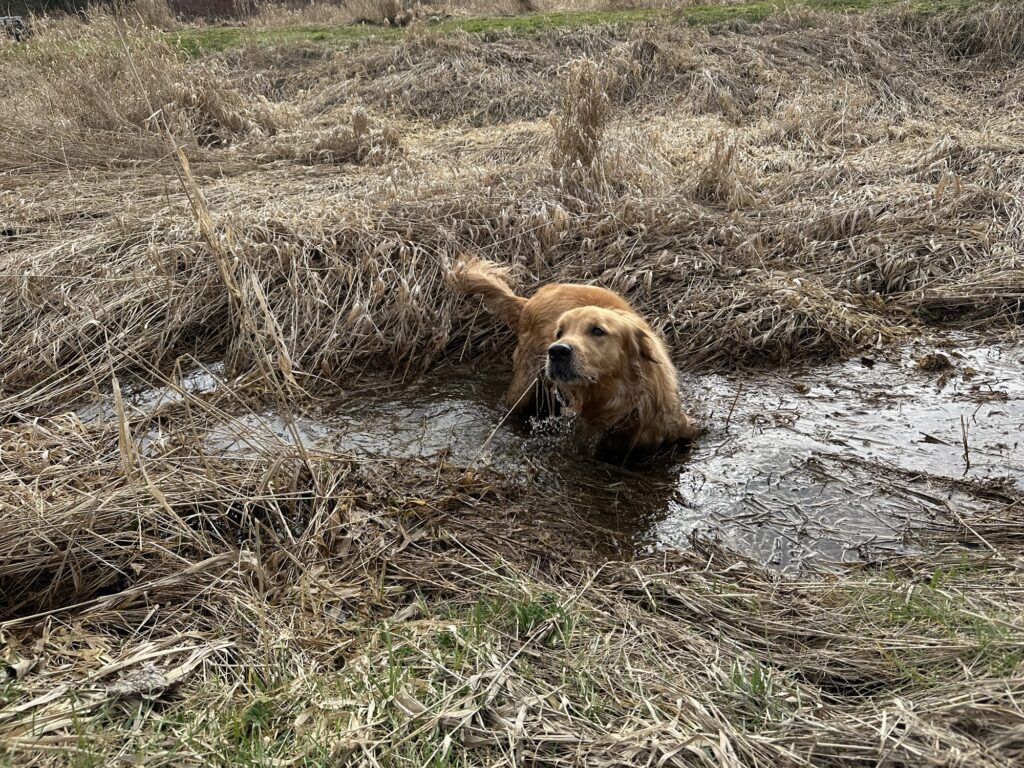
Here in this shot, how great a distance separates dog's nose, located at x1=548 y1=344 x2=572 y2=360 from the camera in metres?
3.70

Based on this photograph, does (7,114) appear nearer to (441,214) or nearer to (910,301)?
Result: (441,214)

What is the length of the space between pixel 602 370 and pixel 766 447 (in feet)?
3.02

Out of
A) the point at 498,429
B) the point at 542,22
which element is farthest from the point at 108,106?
the point at 542,22

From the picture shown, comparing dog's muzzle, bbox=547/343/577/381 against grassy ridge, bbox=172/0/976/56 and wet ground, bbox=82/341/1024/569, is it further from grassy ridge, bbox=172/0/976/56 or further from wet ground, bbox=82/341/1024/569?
grassy ridge, bbox=172/0/976/56

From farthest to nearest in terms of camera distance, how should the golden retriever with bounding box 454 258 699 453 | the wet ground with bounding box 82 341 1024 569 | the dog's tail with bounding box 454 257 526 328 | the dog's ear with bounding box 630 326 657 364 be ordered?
the dog's tail with bounding box 454 257 526 328, the dog's ear with bounding box 630 326 657 364, the golden retriever with bounding box 454 258 699 453, the wet ground with bounding box 82 341 1024 569

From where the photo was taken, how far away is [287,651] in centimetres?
241

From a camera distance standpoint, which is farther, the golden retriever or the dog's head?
the golden retriever

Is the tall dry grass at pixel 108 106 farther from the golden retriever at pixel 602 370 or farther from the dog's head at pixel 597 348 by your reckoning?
the dog's head at pixel 597 348

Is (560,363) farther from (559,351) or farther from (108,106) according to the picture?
(108,106)

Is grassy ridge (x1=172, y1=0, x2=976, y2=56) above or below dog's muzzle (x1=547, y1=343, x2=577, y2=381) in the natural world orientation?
above

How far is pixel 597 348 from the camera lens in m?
3.91

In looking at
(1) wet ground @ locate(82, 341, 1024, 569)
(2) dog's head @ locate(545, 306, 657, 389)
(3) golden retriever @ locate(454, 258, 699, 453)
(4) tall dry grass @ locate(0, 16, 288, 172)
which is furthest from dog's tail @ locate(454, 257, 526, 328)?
(4) tall dry grass @ locate(0, 16, 288, 172)

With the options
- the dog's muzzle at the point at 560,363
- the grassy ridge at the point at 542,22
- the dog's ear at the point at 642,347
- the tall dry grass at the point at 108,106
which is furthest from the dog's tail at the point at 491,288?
the grassy ridge at the point at 542,22

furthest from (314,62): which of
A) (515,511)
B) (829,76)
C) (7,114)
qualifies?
(515,511)
